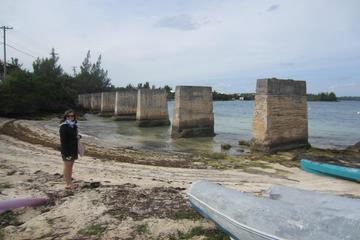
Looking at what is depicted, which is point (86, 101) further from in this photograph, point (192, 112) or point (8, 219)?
point (8, 219)

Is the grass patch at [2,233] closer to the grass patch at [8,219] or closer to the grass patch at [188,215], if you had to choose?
the grass patch at [8,219]

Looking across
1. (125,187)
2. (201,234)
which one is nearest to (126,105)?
(125,187)

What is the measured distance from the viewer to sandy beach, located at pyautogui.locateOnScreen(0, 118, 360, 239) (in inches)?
227

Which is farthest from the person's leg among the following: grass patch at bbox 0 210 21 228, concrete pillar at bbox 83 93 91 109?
concrete pillar at bbox 83 93 91 109

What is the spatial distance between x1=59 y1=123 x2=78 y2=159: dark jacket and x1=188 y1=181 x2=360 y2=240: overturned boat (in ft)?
10.2

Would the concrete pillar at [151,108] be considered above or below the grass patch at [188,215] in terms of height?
above

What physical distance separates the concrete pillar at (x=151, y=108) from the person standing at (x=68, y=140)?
21093mm

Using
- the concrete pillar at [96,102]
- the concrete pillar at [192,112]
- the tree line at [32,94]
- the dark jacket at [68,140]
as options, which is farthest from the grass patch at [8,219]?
the concrete pillar at [96,102]

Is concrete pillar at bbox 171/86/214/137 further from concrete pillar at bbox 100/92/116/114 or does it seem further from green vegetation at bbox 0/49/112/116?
concrete pillar at bbox 100/92/116/114

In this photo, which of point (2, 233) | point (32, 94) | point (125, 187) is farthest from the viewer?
point (32, 94)

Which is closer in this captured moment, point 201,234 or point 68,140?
point 201,234

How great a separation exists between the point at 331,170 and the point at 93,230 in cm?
800

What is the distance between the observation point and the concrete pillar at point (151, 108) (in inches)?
1150

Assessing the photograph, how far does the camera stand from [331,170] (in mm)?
11633
